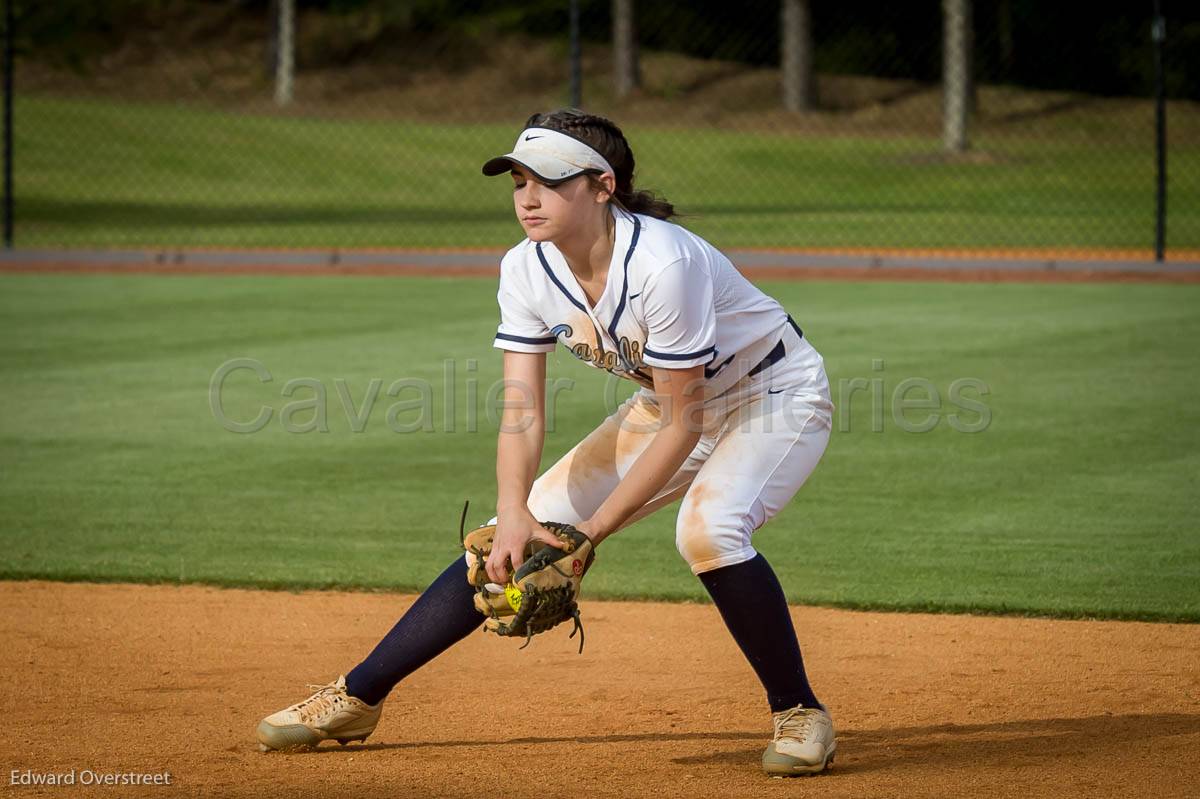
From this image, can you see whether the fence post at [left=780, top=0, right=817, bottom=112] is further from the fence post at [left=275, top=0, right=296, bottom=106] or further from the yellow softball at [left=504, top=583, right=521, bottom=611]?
the yellow softball at [left=504, top=583, right=521, bottom=611]

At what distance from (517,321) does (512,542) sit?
614 mm

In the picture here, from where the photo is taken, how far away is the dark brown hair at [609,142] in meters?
4.15

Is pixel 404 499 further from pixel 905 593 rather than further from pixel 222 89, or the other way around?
pixel 222 89

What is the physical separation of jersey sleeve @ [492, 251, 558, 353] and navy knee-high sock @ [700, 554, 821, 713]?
789mm

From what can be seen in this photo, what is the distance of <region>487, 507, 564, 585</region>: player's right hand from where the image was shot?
4168 mm

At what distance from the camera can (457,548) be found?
6723mm

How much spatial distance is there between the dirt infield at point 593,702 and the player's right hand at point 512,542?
0.53 m

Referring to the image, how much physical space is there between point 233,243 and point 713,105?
17.5 m

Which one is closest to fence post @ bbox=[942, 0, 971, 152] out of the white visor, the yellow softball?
the white visor

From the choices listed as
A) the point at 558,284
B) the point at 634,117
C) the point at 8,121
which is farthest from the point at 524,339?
the point at 634,117

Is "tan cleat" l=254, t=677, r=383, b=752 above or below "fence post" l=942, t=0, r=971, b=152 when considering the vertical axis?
below

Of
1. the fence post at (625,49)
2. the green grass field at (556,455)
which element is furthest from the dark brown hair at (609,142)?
the fence post at (625,49)

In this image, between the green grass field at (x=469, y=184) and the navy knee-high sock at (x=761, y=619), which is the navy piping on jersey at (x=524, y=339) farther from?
the green grass field at (x=469, y=184)

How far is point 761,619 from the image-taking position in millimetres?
4133
